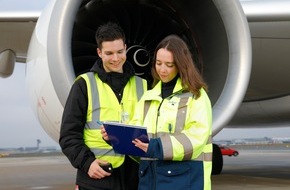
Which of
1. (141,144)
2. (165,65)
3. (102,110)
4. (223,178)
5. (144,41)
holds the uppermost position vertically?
(144,41)

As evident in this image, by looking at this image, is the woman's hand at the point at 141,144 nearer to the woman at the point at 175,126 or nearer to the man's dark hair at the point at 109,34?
the woman at the point at 175,126

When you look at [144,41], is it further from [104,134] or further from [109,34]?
[104,134]

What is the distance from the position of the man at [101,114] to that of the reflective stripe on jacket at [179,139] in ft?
0.59

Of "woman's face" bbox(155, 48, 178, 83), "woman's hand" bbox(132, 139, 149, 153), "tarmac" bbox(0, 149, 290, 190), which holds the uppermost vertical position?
"woman's face" bbox(155, 48, 178, 83)

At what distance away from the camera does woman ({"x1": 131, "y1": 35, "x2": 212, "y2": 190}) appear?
1777 millimetres

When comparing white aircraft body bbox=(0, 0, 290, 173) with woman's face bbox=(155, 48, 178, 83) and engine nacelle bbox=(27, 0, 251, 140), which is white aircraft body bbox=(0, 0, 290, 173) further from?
woman's face bbox=(155, 48, 178, 83)

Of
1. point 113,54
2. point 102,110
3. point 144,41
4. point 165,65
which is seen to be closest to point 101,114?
point 102,110

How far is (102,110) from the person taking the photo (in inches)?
80.9

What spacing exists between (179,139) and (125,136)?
180 mm

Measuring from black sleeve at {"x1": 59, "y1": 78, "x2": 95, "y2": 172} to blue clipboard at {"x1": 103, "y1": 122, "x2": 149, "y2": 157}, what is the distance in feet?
0.48

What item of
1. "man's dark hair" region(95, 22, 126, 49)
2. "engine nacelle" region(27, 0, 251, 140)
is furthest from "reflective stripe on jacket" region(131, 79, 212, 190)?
"engine nacelle" region(27, 0, 251, 140)

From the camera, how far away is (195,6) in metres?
3.80

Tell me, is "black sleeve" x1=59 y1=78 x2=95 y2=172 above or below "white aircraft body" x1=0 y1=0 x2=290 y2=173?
below

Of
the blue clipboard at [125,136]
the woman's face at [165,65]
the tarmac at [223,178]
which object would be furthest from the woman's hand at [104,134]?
the tarmac at [223,178]
